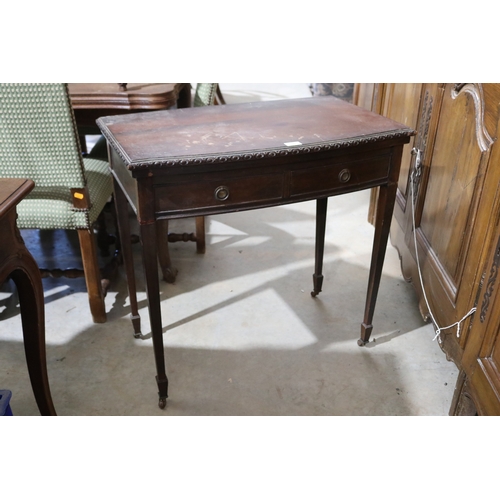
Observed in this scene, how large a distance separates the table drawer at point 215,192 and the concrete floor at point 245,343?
2.44 feet

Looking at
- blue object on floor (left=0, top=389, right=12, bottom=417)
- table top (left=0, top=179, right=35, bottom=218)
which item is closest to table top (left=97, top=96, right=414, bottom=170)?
table top (left=0, top=179, right=35, bottom=218)

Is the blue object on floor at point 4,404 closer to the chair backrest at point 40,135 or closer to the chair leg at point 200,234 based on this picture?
the chair backrest at point 40,135

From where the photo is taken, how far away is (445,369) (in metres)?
2.00

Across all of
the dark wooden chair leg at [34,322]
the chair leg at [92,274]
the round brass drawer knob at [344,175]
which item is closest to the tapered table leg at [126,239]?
the chair leg at [92,274]

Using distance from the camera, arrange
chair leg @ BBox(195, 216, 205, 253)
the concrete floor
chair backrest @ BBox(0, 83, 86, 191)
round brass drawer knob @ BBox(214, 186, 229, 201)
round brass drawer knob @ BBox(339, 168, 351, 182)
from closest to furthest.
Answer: round brass drawer knob @ BBox(214, 186, 229, 201), round brass drawer knob @ BBox(339, 168, 351, 182), chair backrest @ BBox(0, 83, 86, 191), the concrete floor, chair leg @ BBox(195, 216, 205, 253)

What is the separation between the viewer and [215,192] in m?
1.51

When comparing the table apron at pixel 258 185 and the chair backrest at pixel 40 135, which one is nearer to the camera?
the table apron at pixel 258 185

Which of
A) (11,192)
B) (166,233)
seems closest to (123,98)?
(166,233)

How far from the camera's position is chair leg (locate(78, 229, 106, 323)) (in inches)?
83.0

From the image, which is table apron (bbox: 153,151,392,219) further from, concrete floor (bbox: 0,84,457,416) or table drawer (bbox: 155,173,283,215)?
concrete floor (bbox: 0,84,457,416)

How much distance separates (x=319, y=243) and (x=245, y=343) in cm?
56

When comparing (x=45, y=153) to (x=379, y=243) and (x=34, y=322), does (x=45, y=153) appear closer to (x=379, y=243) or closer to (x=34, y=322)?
(x=34, y=322)

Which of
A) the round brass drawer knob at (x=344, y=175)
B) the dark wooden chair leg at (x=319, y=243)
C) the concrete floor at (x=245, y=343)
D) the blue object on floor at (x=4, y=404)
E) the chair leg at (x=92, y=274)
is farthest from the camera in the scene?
the dark wooden chair leg at (x=319, y=243)

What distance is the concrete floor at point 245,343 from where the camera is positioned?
1867 mm
